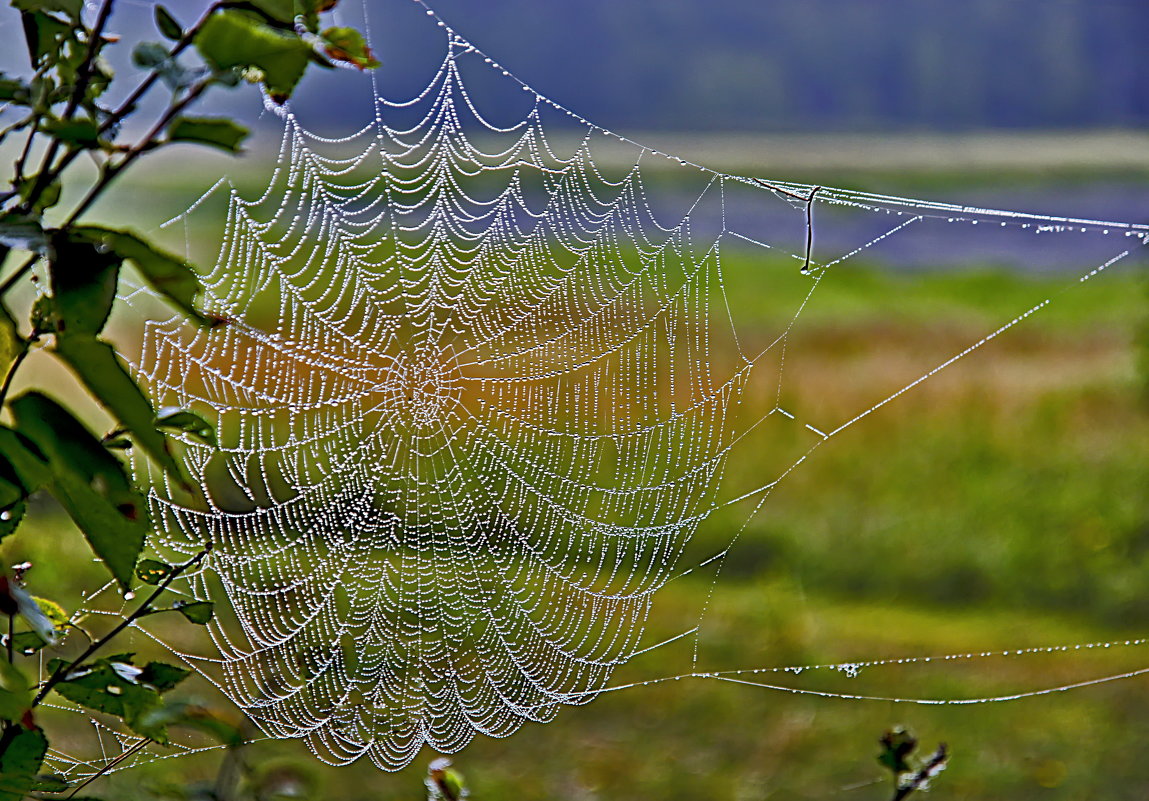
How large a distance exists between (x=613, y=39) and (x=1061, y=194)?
24580 millimetres

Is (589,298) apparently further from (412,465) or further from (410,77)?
(410,77)

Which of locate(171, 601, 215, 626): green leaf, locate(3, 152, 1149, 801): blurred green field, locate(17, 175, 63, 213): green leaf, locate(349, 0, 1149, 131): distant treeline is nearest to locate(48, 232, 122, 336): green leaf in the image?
locate(17, 175, 63, 213): green leaf

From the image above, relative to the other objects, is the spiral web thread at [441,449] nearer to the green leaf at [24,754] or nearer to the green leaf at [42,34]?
the green leaf at [24,754]

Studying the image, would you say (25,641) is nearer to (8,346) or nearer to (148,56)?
(8,346)

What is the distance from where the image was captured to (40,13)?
42.3 inches

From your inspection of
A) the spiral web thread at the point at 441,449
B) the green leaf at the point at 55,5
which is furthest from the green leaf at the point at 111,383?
the spiral web thread at the point at 441,449

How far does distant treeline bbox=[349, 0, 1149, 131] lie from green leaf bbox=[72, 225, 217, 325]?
19787 mm

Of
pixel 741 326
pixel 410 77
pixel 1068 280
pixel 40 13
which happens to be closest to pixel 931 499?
pixel 741 326

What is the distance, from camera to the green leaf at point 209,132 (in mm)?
868

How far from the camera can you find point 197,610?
134 centimetres

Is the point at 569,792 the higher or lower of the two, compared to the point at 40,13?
lower

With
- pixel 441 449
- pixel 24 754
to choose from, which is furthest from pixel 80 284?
pixel 441 449

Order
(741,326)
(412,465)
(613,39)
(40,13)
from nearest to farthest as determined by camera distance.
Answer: (40,13)
(412,465)
(741,326)
(613,39)

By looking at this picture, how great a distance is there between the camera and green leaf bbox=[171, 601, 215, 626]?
1318mm
